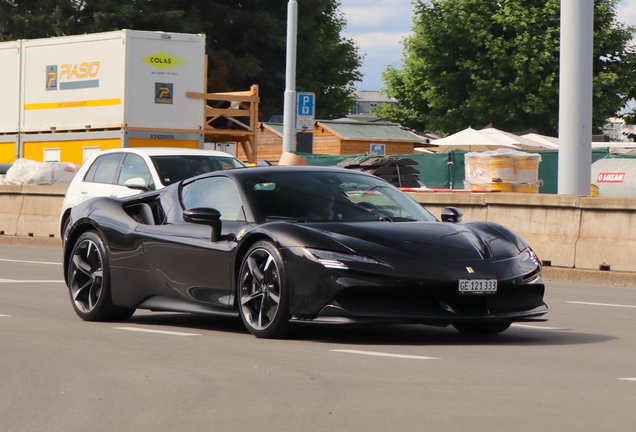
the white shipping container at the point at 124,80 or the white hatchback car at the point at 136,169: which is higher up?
the white shipping container at the point at 124,80

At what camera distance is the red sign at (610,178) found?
27922mm

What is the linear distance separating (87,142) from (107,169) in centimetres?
1080

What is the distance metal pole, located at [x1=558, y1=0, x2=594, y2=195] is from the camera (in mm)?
15609

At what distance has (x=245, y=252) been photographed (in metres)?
8.16

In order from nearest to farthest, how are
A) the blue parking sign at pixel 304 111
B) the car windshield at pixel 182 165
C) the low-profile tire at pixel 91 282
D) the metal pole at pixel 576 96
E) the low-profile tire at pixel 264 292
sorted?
the low-profile tire at pixel 264 292
the low-profile tire at pixel 91 282
the metal pole at pixel 576 96
the car windshield at pixel 182 165
the blue parking sign at pixel 304 111

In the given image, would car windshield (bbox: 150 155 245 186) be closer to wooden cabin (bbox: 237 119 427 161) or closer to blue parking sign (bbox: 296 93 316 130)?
blue parking sign (bbox: 296 93 316 130)

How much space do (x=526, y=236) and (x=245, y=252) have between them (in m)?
7.44

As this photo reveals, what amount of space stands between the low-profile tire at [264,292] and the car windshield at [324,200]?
40 cm

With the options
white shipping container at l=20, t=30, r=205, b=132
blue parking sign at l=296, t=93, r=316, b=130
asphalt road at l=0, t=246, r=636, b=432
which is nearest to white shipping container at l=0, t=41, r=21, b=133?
white shipping container at l=20, t=30, r=205, b=132

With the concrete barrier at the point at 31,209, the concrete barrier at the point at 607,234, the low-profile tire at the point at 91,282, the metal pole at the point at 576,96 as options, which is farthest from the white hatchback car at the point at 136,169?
the low-profile tire at the point at 91,282

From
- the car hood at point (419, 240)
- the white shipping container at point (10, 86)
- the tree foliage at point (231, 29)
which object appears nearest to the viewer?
the car hood at point (419, 240)

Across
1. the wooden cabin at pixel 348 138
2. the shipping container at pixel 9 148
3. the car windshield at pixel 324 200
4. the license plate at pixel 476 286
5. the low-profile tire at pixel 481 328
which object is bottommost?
the low-profile tire at pixel 481 328

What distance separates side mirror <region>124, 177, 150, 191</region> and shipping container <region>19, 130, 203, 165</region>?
35.9 feet

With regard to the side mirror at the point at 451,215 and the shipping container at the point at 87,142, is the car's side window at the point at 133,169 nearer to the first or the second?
the side mirror at the point at 451,215
